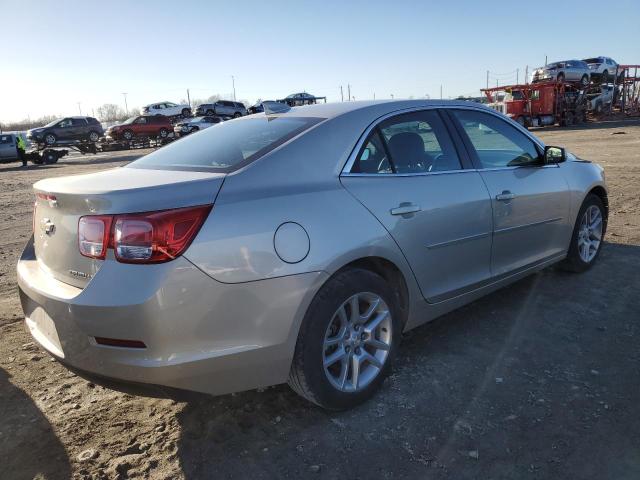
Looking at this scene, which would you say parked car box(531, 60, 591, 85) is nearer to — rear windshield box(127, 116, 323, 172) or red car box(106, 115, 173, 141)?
red car box(106, 115, 173, 141)

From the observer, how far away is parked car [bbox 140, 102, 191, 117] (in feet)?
150

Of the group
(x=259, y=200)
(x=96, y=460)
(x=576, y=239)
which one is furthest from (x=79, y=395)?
(x=576, y=239)

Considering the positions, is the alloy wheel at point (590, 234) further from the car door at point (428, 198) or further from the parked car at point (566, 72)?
the parked car at point (566, 72)

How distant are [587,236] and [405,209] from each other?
279 cm

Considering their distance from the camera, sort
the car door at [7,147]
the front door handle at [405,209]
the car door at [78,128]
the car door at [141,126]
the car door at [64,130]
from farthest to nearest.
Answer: the car door at [141,126], the car door at [78,128], the car door at [64,130], the car door at [7,147], the front door handle at [405,209]

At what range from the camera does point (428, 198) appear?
3.13 m

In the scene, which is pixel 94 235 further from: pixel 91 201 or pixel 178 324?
pixel 178 324

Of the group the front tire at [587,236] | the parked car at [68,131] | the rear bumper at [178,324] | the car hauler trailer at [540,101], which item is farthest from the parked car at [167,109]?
the rear bumper at [178,324]

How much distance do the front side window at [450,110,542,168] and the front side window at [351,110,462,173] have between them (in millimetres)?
273

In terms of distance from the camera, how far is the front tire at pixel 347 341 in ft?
8.45

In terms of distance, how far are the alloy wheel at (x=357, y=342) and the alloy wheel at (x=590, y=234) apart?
8.90 feet

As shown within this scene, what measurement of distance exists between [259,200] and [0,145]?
89.9 feet

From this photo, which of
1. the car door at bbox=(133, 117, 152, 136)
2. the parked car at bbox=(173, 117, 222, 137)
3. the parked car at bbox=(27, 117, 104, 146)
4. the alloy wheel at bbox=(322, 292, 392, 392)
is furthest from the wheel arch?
the car door at bbox=(133, 117, 152, 136)

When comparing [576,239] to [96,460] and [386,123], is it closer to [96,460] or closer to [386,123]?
[386,123]
